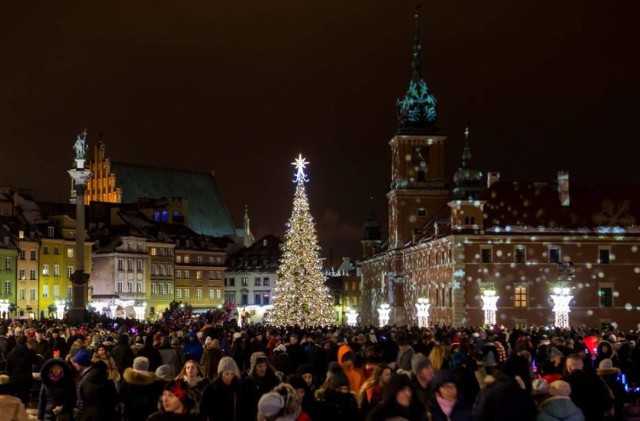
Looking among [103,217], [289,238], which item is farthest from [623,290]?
[103,217]

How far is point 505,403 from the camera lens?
10.1 metres

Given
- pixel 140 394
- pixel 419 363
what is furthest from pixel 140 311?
pixel 419 363

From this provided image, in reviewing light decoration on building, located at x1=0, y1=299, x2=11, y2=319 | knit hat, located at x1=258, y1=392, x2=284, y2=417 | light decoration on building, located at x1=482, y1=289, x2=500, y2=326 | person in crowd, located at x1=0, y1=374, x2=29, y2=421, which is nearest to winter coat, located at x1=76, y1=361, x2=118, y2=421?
knit hat, located at x1=258, y1=392, x2=284, y2=417

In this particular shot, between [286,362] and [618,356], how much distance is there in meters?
6.08

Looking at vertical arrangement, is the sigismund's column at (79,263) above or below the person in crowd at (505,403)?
above

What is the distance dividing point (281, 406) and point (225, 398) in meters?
2.03

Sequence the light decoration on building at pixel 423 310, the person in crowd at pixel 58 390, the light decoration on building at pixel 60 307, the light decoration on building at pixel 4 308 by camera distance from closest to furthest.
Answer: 1. the person in crowd at pixel 58 390
2. the light decoration on building at pixel 423 310
3. the light decoration on building at pixel 4 308
4. the light decoration on building at pixel 60 307

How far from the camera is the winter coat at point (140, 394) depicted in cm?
1202

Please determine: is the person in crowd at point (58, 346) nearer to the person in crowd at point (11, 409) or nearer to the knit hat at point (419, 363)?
the knit hat at point (419, 363)

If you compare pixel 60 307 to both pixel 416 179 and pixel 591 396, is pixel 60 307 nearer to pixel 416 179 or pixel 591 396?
pixel 416 179

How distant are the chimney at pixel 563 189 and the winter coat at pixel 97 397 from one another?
56.2 m

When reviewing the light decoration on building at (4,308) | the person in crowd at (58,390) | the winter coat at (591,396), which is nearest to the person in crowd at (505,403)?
the winter coat at (591,396)

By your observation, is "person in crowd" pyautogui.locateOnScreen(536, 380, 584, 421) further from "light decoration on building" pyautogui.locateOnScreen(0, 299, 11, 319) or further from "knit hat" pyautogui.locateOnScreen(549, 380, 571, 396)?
"light decoration on building" pyautogui.locateOnScreen(0, 299, 11, 319)

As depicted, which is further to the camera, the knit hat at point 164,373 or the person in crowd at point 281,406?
the knit hat at point 164,373
